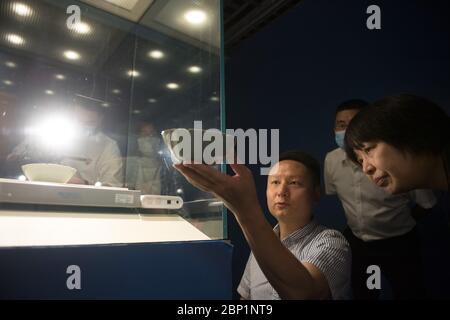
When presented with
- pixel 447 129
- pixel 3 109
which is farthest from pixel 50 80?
pixel 447 129

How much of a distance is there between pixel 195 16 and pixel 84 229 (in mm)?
746

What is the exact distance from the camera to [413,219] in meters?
1.41

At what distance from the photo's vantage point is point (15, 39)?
1.14m

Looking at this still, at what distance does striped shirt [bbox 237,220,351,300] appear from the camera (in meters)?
0.84

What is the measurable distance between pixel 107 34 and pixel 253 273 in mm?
1213

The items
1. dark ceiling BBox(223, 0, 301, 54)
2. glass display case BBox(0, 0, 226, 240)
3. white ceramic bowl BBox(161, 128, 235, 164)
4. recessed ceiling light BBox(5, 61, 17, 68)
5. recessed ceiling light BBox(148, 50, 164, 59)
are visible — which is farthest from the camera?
dark ceiling BBox(223, 0, 301, 54)

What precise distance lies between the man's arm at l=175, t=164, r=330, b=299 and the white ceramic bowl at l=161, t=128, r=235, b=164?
0.07 ft

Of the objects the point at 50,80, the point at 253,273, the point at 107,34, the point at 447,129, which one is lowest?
the point at 253,273

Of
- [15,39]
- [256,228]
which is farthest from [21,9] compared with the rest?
[256,228]

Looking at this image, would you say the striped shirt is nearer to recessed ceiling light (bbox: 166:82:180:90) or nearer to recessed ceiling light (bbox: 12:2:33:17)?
recessed ceiling light (bbox: 166:82:180:90)

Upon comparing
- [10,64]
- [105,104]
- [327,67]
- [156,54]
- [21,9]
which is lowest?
[105,104]

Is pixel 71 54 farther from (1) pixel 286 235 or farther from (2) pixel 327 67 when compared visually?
(2) pixel 327 67

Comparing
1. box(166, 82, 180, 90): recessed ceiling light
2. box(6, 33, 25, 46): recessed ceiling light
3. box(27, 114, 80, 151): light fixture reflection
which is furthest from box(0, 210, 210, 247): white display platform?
box(6, 33, 25, 46): recessed ceiling light
